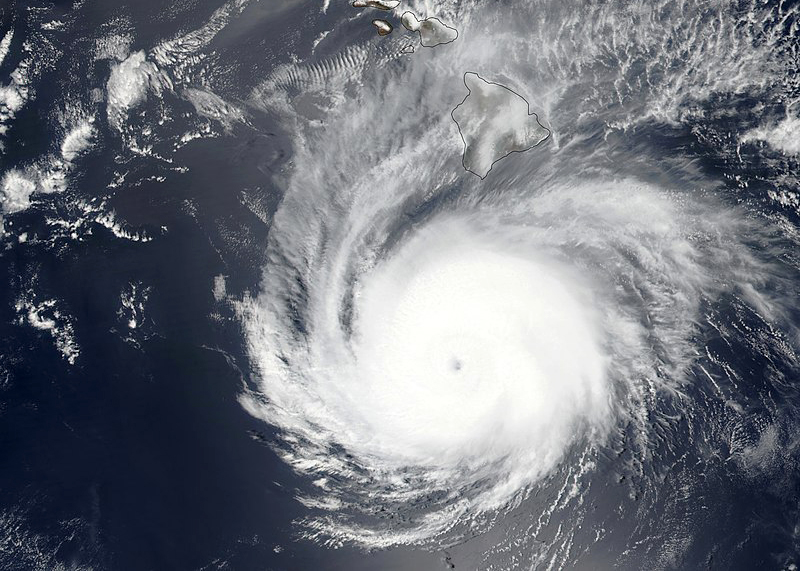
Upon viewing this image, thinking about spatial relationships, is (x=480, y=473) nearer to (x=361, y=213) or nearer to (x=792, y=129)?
(x=361, y=213)

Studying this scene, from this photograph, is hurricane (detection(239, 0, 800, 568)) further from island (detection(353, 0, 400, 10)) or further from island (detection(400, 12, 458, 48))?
island (detection(353, 0, 400, 10))

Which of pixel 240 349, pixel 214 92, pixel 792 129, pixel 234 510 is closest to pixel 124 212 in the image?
pixel 214 92

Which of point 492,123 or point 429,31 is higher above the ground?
point 429,31

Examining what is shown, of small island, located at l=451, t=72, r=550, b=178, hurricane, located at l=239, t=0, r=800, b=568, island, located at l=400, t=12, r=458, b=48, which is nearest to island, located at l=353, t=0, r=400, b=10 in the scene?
island, located at l=400, t=12, r=458, b=48

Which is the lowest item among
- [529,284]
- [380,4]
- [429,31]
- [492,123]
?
[529,284]

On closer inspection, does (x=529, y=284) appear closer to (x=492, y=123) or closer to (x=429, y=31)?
(x=492, y=123)

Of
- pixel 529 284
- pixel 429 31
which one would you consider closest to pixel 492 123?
pixel 429 31
